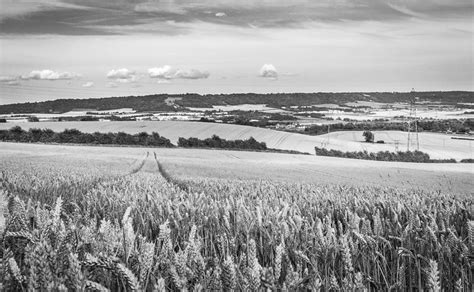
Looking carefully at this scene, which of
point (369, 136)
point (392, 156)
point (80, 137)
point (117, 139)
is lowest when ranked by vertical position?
point (392, 156)

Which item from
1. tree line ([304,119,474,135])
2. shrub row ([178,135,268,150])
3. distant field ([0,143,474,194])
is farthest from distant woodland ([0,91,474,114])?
distant field ([0,143,474,194])

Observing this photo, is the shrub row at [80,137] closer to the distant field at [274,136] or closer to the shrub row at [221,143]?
the shrub row at [221,143]

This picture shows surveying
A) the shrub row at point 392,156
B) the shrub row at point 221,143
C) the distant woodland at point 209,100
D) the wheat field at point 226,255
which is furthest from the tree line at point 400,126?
the wheat field at point 226,255

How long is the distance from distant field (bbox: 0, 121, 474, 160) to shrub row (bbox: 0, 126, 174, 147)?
4702 mm

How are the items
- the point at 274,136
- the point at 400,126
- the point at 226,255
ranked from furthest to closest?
the point at 400,126 < the point at 274,136 < the point at 226,255

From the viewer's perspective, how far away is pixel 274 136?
10250 centimetres

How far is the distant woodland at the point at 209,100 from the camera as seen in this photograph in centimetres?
11475

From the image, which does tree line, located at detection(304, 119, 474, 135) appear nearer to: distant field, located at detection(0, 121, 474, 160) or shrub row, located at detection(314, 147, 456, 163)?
distant field, located at detection(0, 121, 474, 160)

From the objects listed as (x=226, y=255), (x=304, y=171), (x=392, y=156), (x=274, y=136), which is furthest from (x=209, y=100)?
(x=226, y=255)

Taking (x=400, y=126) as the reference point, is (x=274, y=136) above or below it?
above

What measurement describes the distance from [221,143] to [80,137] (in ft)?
99.1

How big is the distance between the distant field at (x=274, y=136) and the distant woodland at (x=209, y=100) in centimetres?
1034

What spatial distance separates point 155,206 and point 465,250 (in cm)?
296

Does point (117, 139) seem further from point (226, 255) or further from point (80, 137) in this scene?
point (226, 255)
